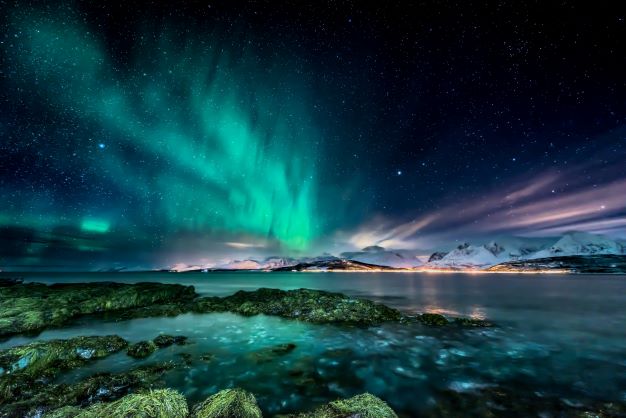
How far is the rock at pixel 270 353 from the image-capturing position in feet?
38.0

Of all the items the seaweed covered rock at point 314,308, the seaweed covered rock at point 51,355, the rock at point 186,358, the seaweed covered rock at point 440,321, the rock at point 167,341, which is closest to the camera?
the seaweed covered rock at point 51,355

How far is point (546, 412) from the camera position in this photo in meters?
7.23

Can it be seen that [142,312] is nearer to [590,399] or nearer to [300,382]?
[300,382]

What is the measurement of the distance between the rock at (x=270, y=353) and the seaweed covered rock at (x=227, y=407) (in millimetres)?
5575

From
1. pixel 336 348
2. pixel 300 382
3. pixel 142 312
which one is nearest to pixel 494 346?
pixel 336 348

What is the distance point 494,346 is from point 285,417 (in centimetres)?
1177

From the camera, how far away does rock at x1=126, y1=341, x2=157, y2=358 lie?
1130cm

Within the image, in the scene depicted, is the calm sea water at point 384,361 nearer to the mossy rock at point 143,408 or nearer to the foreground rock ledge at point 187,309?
the foreground rock ledge at point 187,309

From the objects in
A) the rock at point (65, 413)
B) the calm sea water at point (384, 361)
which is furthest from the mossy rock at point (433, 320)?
the rock at point (65, 413)

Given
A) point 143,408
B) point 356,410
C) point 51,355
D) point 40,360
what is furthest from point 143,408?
point 51,355

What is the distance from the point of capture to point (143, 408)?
216 inches

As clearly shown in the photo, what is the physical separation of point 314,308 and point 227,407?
15.3 m

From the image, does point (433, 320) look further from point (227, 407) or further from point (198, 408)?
point (198, 408)

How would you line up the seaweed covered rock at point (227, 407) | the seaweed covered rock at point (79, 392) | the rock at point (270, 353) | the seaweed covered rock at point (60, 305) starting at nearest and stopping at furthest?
1. the seaweed covered rock at point (227, 407)
2. the seaweed covered rock at point (79, 392)
3. the rock at point (270, 353)
4. the seaweed covered rock at point (60, 305)
